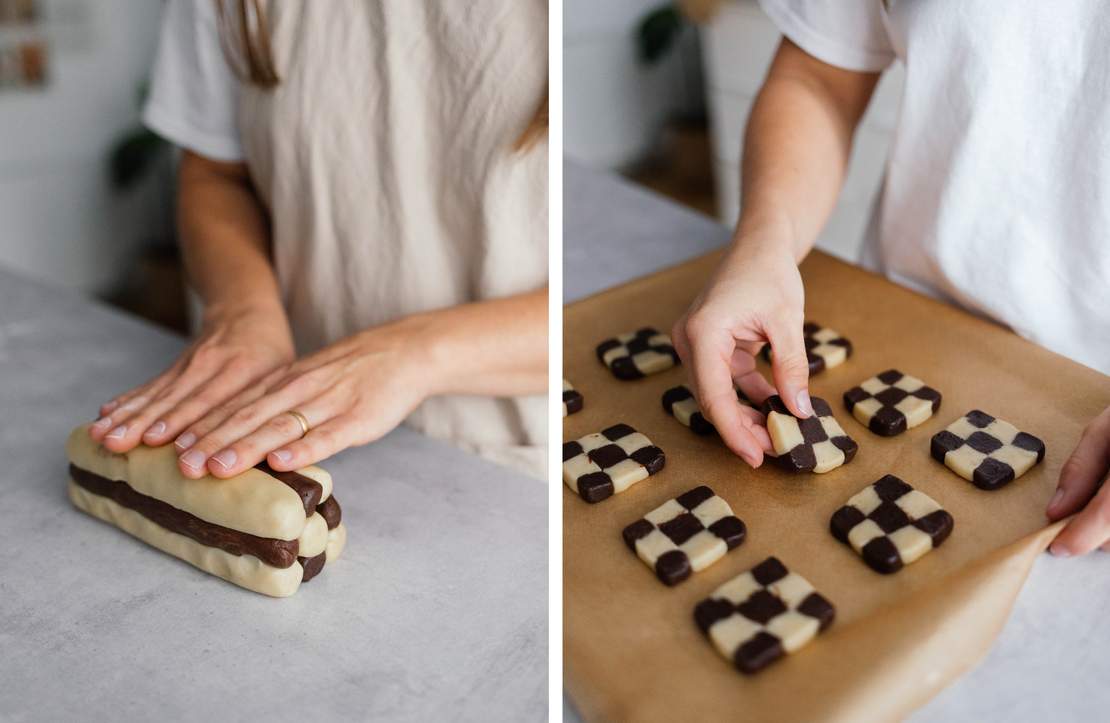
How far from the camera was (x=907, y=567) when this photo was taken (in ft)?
2.08

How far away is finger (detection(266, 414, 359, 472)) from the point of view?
749 millimetres

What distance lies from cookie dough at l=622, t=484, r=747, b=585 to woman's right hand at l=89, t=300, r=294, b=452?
1.21ft

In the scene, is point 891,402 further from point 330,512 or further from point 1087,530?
point 330,512

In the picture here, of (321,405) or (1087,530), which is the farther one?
(321,405)

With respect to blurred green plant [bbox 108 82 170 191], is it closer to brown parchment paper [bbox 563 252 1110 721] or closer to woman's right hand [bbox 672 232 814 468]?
brown parchment paper [bbox 563 252 1110 721]

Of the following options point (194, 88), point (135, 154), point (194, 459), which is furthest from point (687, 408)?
point (135, 154)

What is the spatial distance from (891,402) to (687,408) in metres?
0.16

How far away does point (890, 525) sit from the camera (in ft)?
2.15

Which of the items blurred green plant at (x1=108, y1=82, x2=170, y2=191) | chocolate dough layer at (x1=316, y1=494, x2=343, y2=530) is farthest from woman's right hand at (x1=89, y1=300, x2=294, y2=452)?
blurred green plant at (x1=108, y1=82, x2=170, y2=191)

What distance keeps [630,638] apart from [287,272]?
0.65m

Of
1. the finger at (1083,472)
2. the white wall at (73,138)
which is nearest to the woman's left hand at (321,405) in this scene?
the finger at (1083,472)

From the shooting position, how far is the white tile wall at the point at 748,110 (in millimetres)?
2406

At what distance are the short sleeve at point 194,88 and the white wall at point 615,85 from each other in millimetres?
2115

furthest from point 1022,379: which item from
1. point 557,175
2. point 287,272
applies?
point 287,272
